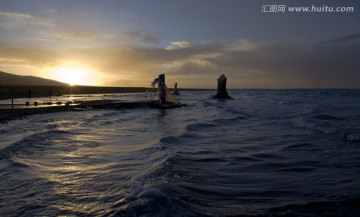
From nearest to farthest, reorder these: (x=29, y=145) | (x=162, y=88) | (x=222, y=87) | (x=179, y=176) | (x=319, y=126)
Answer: (x=179, y=176)
(x=29, y=145)
(x=319, y=126)
(x=162, y=88)
(x=222, y=87)

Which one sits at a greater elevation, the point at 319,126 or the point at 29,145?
the point at 319,126

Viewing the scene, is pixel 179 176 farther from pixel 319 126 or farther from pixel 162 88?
pixel 162 88

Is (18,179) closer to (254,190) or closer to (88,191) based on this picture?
(88,191)

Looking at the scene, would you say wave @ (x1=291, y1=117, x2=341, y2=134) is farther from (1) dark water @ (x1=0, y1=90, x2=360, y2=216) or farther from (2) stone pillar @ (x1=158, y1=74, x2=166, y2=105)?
(2) stone pillar @ (x1=158, y1=74, x2=166, y2=105)

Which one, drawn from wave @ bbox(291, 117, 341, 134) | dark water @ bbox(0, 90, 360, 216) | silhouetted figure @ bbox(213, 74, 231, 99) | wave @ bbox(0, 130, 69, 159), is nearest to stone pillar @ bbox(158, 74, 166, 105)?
wave @ bbox(291, 117, 341, 134)

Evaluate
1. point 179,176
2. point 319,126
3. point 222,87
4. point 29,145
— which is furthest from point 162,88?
point 179,176

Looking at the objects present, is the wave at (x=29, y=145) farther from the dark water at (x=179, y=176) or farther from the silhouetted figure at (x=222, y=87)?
the silhouetted figure at (x=222, y=87)

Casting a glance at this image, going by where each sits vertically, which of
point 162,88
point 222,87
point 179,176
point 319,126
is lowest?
point 179,176

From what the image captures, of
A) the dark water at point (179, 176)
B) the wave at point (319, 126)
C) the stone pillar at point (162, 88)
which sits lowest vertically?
the dark water at point (179, 176)

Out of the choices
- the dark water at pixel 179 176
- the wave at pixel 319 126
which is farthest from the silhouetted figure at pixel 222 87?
Answer: the dark water at pixel 179 176

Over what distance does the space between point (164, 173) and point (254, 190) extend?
2.19 metres

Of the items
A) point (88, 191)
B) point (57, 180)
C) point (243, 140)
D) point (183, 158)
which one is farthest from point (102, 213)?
point (243, 140)

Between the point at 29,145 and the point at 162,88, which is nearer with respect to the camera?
the point at 29,145

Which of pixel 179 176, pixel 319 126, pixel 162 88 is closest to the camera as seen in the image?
pixel 179 176
